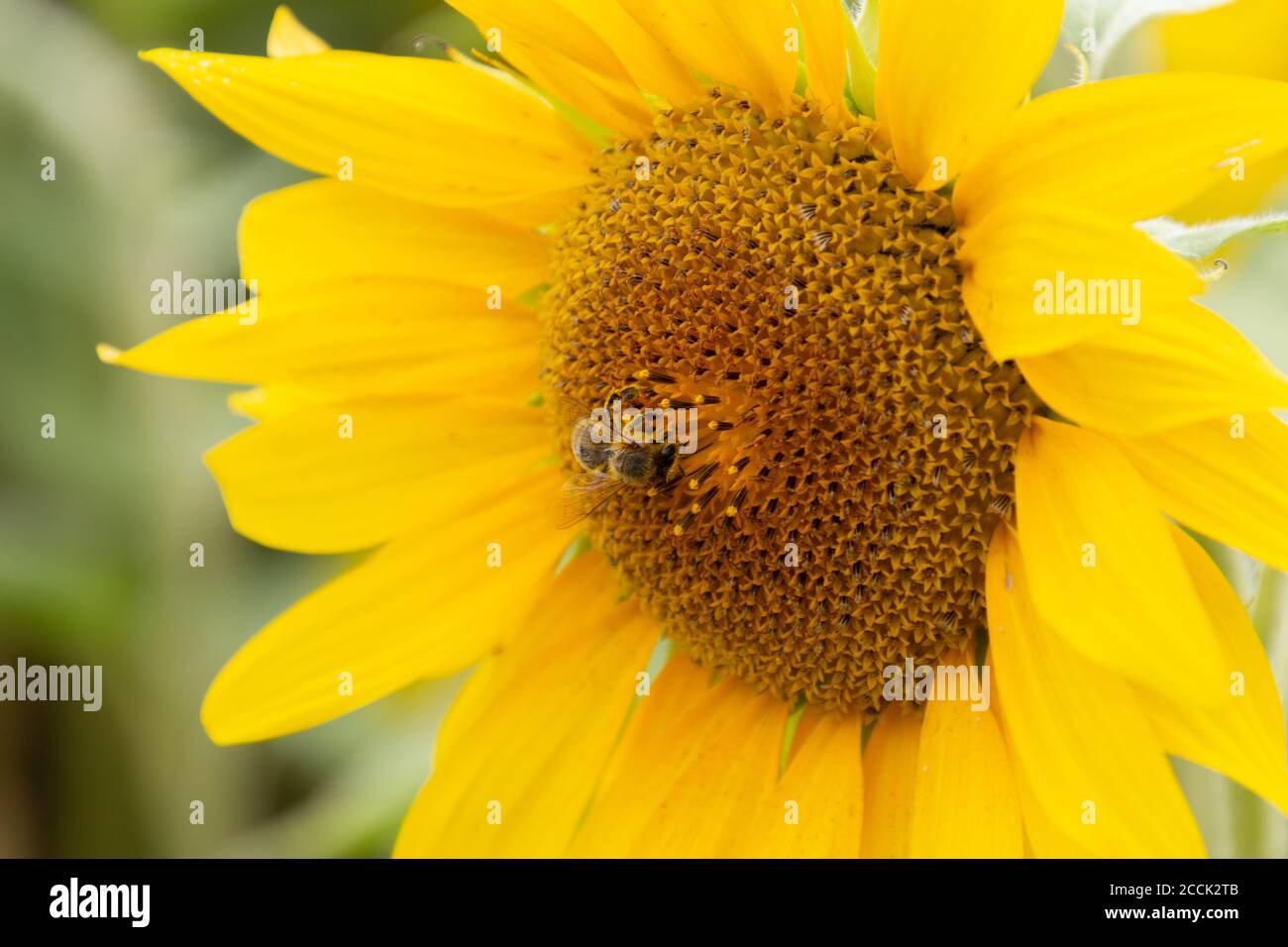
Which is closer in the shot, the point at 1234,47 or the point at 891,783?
the point at 891,783

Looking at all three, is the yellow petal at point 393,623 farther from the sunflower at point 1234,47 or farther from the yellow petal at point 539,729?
the sunflower at point 1234,47

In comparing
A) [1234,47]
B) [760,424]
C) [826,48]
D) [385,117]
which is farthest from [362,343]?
[1234,47]

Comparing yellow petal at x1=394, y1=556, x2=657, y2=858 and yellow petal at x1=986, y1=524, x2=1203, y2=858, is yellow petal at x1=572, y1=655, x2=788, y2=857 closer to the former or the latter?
yellow petal at x1=394, y1=556, x2=657, y2=858

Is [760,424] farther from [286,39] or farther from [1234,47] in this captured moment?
[1234,47]

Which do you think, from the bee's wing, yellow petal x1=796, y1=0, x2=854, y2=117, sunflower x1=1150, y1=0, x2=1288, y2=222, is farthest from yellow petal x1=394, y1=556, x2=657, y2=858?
sunflower x1=1150, y1=0, x2=1288, y2=222

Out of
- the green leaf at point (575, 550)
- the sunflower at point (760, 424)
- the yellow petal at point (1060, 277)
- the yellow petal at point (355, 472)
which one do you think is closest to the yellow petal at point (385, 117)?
the sunflower at point (760, 424)

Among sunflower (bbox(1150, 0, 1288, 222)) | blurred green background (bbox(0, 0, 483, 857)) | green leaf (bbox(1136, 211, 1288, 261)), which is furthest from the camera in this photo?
blurred green background (bbox(0, 0, 483, 857))
